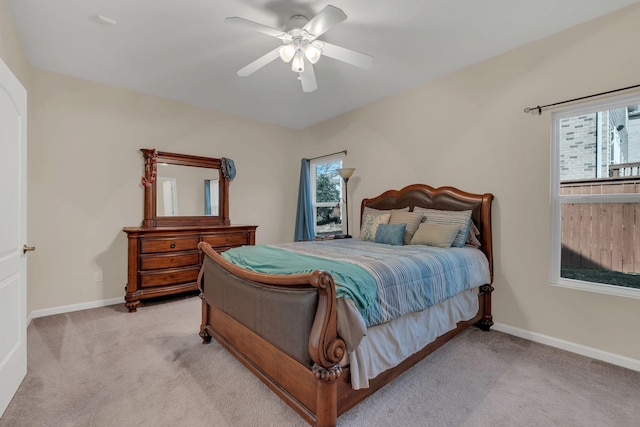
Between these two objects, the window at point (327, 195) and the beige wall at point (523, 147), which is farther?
the window at point (327, 195)

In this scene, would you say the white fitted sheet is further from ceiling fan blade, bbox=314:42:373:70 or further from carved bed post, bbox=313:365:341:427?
ceiling fan blade, bbox=314:42:373:70

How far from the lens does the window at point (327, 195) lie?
4.88 metres

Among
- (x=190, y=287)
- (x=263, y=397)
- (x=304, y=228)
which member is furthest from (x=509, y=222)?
(x=190, y=287)

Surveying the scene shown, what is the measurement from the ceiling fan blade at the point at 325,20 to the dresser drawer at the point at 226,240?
2.78m

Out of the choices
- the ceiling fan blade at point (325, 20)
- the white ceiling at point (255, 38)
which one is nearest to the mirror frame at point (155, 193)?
the white ceiling at point (255, 38)

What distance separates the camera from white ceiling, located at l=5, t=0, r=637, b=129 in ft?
7.21

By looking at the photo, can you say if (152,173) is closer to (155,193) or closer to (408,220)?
(155,193)

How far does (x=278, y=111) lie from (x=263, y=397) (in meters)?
3.86

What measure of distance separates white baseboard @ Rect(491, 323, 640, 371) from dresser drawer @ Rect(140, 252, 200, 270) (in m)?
3.51

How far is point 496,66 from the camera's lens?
2898 millimetres

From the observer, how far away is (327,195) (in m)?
5.13

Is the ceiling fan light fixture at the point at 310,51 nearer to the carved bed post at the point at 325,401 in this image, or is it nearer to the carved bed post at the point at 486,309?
the carved bed post at the point at 325,401

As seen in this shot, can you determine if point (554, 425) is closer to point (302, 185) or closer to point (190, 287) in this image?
point (190, 287)

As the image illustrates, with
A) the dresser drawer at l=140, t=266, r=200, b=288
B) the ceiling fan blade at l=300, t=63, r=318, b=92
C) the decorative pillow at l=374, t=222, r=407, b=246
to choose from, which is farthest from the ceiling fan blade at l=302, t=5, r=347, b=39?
the dresser drawer at l=140, t=266, r=200, b=288
